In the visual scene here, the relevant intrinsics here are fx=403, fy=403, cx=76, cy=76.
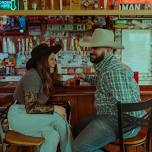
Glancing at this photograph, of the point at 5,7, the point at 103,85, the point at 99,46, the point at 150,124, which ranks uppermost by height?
the point at 5,7

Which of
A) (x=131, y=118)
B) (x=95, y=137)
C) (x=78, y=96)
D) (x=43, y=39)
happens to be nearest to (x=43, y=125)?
(x=95, y=137)

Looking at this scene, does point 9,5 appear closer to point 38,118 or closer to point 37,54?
point 37,54

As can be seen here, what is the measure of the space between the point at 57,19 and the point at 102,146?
2.98 m

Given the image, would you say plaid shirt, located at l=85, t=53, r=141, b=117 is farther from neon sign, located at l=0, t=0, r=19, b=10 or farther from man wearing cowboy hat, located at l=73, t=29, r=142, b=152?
neon sign, located at l=0, t=0, r=19, b=10

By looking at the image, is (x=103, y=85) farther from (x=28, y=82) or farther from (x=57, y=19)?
(x=57, y=19)

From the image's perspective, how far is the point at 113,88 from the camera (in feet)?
9.91

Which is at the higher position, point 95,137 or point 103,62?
point 103,62

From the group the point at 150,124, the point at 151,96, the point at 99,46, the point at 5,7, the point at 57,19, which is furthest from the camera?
the point at 57,19

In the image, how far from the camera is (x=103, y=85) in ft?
10.1

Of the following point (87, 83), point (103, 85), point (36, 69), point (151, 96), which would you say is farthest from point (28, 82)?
point (151, 96)

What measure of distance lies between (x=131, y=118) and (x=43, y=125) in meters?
0.67

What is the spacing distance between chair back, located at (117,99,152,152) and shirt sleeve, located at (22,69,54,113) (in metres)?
0.58

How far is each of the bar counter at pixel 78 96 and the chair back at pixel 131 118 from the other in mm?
803

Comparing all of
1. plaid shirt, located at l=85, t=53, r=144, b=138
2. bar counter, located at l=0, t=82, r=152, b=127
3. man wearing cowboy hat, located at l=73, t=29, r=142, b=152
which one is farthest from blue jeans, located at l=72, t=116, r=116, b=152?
bar counter, located at l=0, t=82, r=152, b=127
